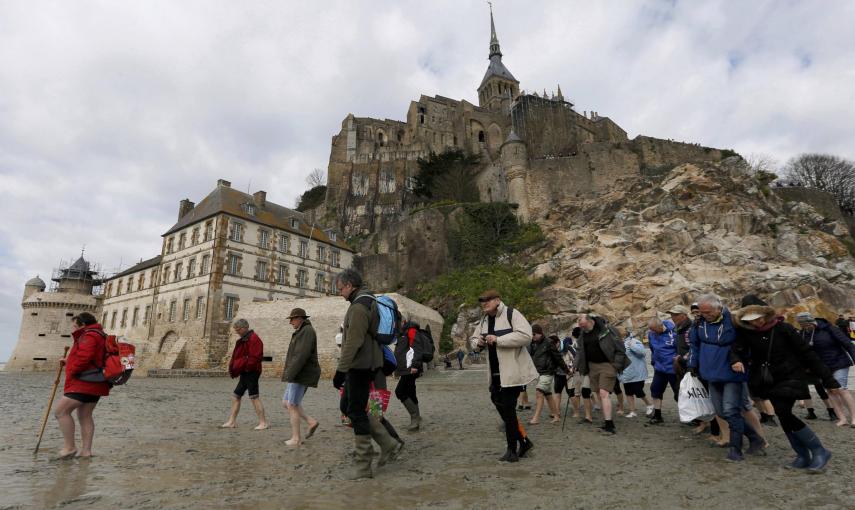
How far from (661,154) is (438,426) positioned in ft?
113

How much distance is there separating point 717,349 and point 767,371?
42 cm

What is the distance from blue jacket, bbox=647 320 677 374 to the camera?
6465 millimetres

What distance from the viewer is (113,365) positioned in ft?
13.9

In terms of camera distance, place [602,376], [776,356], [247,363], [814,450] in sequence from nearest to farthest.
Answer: [814,450] → [776,356] → [602,376] → [247,363]

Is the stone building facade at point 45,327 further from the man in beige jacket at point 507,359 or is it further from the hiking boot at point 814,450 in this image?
the hiking boot at point 814,450

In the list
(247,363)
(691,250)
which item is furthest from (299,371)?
(691,250)

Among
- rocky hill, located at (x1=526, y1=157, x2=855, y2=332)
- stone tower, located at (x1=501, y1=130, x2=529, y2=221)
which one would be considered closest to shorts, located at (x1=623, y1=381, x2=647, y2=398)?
rocky hill, located at (x1=526, y1=157, x2=855, y2=332)

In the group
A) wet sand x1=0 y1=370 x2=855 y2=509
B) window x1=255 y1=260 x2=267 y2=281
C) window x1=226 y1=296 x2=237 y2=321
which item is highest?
window x1=255 y1=260 x2=267 y2=281

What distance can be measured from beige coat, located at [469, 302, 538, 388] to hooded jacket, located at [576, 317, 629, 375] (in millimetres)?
Result: 2055

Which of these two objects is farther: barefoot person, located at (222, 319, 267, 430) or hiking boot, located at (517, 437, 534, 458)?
barefoot person, located at (222, 319, 267, 430)

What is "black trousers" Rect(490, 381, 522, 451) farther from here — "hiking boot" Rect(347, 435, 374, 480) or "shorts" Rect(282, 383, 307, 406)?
"shorts" Rect(282, 383, 307, 406)

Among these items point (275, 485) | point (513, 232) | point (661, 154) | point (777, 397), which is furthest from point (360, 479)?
point (661, 154)

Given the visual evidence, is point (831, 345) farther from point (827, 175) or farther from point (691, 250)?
point (827, 175)

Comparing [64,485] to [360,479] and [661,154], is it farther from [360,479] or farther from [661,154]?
[661,154]
